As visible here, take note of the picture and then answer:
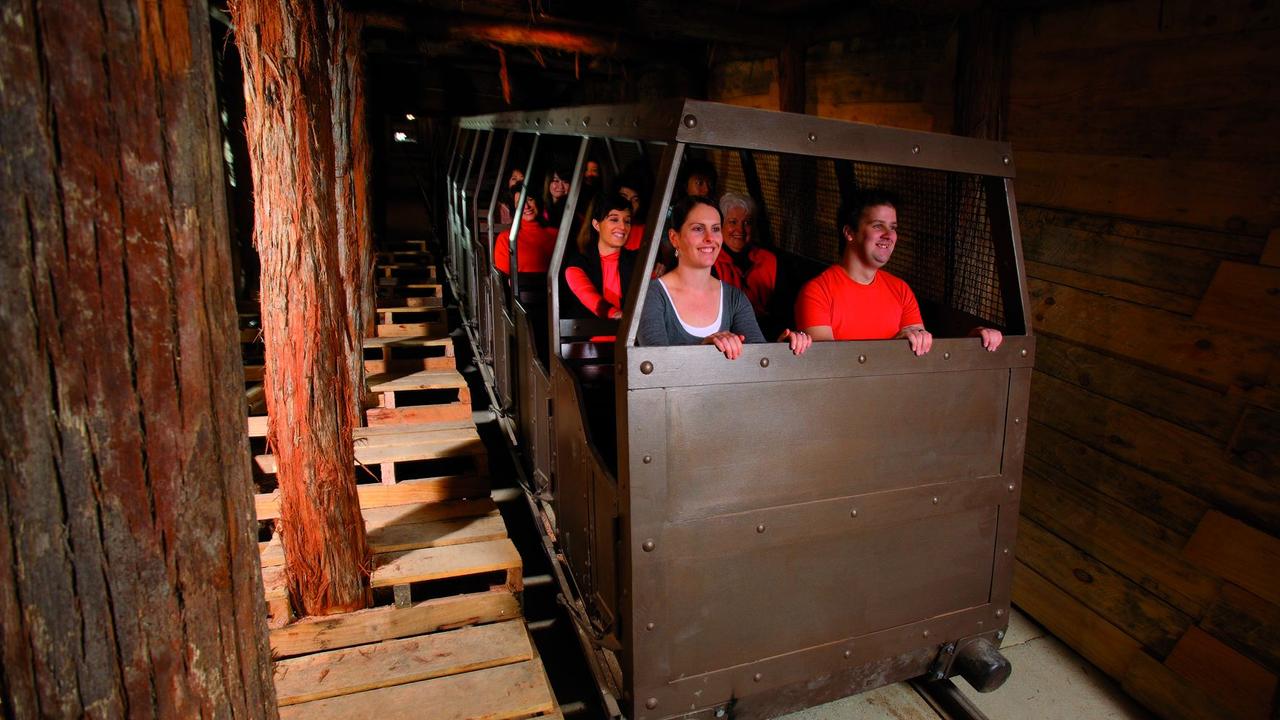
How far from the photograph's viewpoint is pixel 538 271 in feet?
17.4

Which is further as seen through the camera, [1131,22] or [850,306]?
[1131,22]

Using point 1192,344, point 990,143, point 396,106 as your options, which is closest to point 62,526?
point 990,143

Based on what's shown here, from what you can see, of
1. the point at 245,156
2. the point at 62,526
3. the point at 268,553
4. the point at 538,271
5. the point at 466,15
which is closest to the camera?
the point at 62,526

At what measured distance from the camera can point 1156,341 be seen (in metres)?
3.02

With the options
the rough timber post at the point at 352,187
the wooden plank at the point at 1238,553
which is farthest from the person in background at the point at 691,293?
the rough timber post at the point at 352,187

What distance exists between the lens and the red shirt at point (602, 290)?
12.6 feet

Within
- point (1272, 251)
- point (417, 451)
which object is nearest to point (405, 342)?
point (417, 451)

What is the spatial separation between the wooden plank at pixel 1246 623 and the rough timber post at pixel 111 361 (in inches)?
131

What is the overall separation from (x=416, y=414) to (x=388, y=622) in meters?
2.12

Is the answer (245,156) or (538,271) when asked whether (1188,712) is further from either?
(245,156)

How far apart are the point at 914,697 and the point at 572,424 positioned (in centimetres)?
178

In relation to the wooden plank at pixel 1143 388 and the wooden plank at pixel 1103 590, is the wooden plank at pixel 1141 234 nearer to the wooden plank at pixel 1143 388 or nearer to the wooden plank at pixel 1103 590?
the wooden plank at pixel 1143 388

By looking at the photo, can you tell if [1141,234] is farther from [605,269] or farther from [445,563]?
[445,563]

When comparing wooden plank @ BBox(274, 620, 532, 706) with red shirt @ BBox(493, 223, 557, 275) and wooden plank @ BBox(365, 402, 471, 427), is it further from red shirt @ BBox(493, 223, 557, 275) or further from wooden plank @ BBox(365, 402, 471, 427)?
red shirt @ BBox(493, 223, 557, 275)
